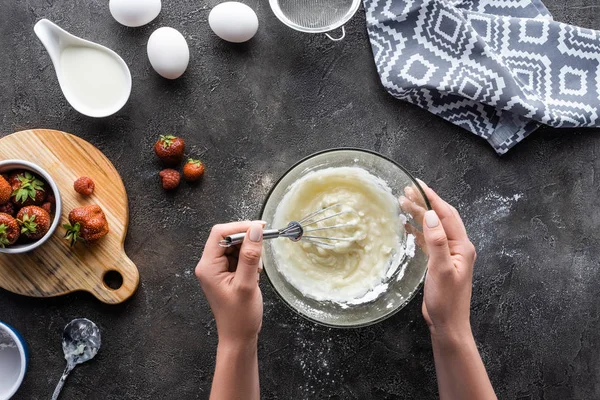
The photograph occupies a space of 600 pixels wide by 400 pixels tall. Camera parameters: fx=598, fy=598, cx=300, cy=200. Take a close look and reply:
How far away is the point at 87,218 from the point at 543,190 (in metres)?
1.52

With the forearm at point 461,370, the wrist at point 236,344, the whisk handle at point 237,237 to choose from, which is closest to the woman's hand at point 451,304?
the forearm at point 461,370

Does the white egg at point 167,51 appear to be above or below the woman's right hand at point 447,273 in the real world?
above

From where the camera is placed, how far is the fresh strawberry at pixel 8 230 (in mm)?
1766

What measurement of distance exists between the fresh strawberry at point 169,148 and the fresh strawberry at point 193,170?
0.14ft

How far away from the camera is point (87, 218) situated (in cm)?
187

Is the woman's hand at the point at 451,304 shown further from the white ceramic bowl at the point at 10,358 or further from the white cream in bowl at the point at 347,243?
the white ceramic bowl at the point at 10,358

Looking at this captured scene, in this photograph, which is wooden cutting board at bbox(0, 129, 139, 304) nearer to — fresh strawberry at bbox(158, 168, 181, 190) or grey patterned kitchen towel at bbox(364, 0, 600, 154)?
fresh strawberry at bbox(158, 168, 181, 190)

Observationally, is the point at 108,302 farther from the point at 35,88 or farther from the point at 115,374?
the point at 35,88

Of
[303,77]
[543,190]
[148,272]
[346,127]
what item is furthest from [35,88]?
[543,190]

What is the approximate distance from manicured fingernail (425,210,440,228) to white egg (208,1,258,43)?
0.86m

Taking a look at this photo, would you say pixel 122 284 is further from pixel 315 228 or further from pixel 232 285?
pixel 315 228

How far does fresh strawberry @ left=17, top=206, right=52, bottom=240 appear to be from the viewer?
179 cm

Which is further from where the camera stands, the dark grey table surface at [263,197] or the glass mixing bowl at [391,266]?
the dark grey table surface at [263,197]

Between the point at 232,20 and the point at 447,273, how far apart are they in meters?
1.04
